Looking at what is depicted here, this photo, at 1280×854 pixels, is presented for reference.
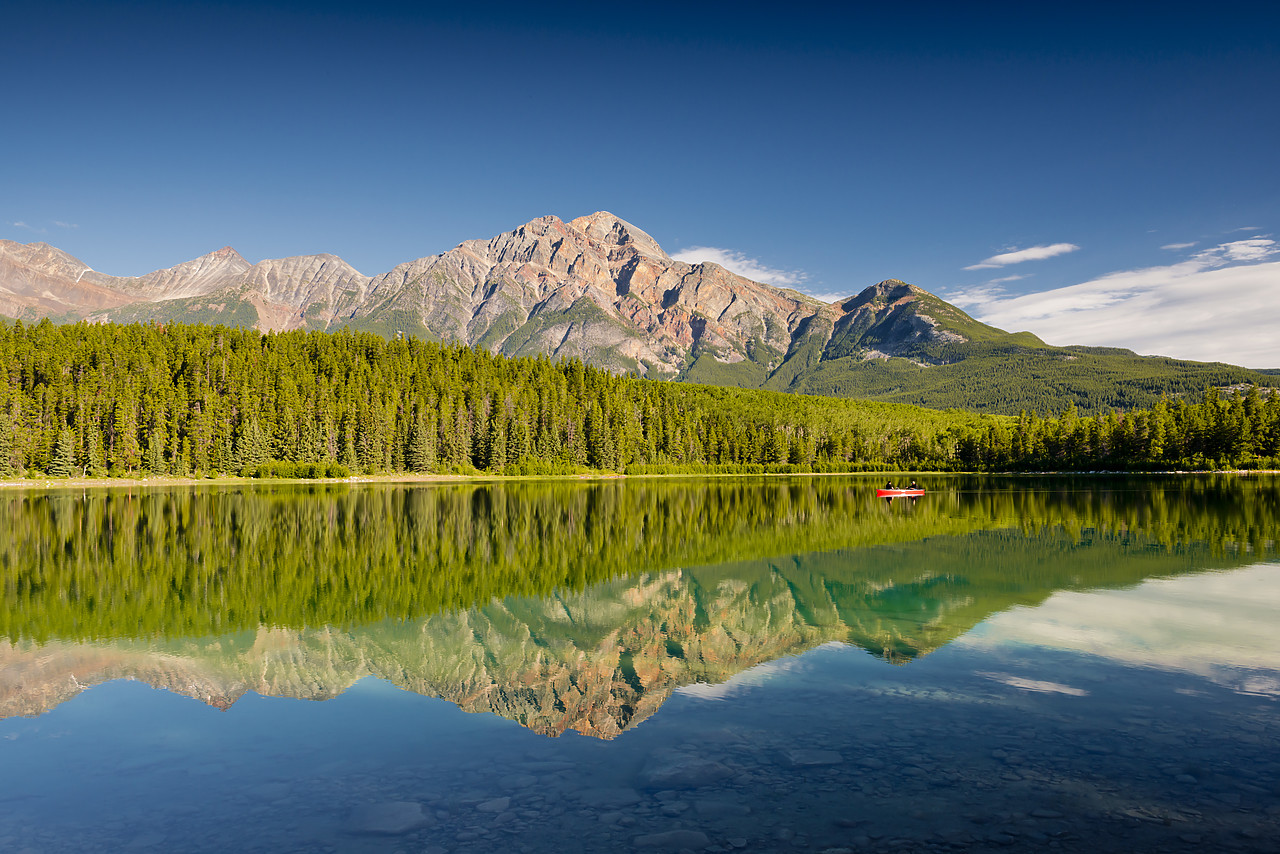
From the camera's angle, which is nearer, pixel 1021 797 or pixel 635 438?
pixel 1021 797

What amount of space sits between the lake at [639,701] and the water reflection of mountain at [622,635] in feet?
0.39

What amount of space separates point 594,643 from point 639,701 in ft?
14.0

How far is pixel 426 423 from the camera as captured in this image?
13162 centimetres

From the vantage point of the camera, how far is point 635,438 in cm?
15425

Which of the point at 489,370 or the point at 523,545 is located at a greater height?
the point at 489,370

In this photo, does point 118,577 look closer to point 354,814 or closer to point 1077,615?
point 354,814

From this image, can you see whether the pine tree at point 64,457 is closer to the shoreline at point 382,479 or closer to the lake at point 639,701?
the shoreline at point 382,479

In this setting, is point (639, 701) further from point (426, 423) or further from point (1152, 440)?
point (1152, 440)

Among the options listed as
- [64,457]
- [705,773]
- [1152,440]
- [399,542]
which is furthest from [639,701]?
[1152,440]

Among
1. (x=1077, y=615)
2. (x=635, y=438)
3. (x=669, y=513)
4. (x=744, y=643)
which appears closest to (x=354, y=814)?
(x=744, y=643)

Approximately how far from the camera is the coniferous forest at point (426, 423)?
360 feet

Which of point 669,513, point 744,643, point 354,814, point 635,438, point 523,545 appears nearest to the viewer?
point 354,814

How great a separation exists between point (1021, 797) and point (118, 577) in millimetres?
28695

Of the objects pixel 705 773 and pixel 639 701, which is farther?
pixel 639 701
